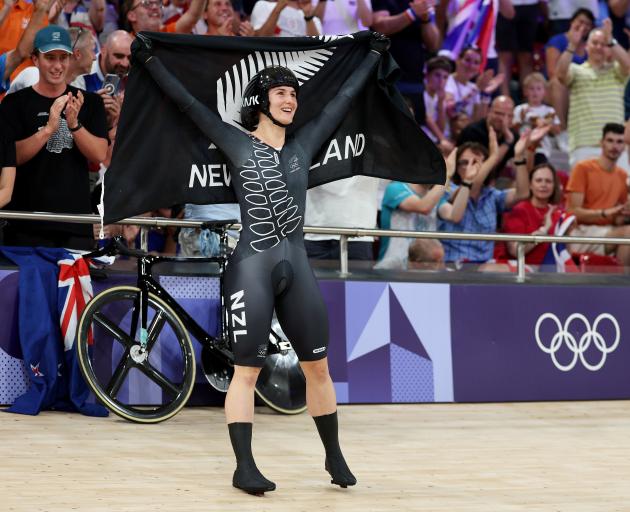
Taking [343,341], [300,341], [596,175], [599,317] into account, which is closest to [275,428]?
[343,341]

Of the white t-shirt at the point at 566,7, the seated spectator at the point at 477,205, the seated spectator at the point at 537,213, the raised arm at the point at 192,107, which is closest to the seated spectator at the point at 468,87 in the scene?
the white t-shirt at the point at 566,7

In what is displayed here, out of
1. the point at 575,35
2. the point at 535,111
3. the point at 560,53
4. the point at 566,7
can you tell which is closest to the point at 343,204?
the point at 535,111

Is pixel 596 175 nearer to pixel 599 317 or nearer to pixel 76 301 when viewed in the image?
pixel 599 317

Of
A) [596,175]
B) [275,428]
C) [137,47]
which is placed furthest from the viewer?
[596,175]

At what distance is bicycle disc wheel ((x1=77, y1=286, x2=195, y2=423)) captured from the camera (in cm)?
749

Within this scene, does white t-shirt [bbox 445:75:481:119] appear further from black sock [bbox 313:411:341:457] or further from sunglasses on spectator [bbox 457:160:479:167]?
black sock [bbox 313:411:341:457]

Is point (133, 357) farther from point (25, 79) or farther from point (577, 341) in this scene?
point (577, 341)

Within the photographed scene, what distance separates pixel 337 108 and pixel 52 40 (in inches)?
98.0

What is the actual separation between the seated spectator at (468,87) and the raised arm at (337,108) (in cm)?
576

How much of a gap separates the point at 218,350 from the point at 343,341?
133 centimetres

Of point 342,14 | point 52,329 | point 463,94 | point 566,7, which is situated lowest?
point 52,329

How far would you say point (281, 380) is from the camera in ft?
26.9

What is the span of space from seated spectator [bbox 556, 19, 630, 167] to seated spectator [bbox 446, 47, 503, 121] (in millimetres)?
954

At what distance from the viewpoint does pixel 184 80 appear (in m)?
6.85
